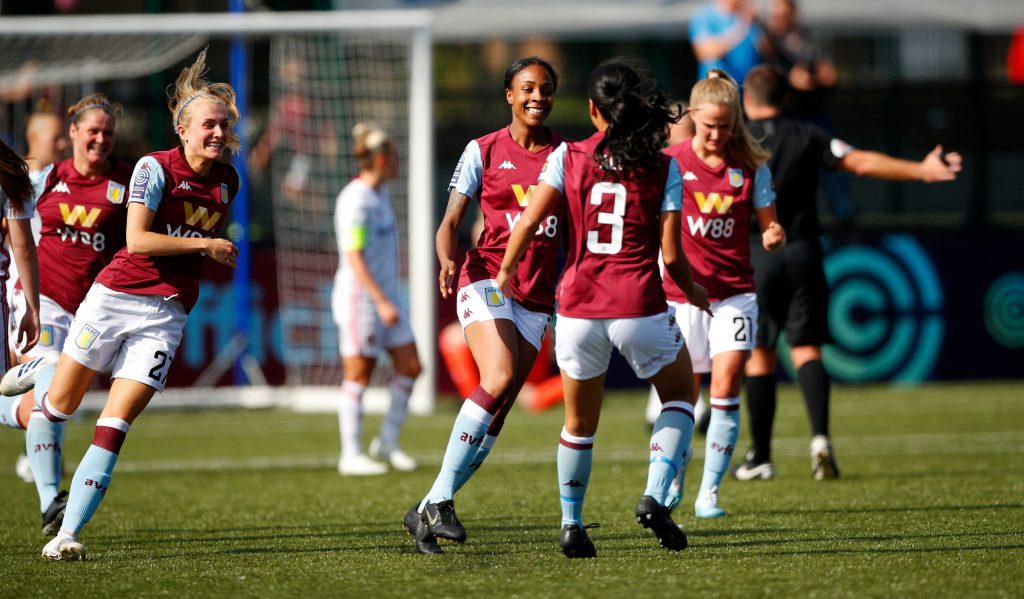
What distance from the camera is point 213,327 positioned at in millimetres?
14352

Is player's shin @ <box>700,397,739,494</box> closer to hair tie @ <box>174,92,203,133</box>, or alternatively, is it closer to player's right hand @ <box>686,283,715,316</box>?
player's right hand @ <box>686,283,715,316</box>

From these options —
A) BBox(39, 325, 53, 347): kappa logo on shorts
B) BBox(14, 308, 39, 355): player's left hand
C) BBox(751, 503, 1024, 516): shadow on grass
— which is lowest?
BBox(751, 503, 1024, 516): shadow on grass

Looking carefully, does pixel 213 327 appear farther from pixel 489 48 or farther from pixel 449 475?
pixel 449 475

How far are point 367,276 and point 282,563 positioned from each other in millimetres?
3942

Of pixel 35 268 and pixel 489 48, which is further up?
pixel 489 48

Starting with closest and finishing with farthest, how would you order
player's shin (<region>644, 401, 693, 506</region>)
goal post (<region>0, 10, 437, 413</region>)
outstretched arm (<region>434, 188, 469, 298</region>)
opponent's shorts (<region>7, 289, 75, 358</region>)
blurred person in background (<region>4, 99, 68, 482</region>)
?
player's shin (<region>644, 401, 693, 506</region>)
outstretched arm (<region>434, 188, 469, 298</region>)
opponent's shorts (<region>7, 289, 75, 358</region>)
blurred person in background (<region>4, 99, 68, 482</region>)
goal post (<region>0, 10, 437, 413</region>)

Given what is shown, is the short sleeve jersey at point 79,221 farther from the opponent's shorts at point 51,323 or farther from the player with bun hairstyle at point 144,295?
the player with bun hairstyle at point 144,295

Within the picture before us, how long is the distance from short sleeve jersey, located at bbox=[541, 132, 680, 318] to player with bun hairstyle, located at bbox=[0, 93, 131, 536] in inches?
103

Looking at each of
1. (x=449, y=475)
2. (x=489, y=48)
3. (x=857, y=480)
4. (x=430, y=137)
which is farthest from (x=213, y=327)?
(x=449, y=475)

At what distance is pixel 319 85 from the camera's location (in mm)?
14344

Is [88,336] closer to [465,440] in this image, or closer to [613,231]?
[465,440]

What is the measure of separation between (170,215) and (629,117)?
1.97 metres

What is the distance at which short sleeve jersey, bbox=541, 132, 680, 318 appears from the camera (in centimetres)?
523

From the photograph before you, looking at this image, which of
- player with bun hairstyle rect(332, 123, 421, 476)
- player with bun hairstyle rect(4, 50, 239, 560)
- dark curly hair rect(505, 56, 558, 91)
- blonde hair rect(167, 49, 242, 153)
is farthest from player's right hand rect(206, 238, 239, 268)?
player with bun hairstyle rect(332, 123, 421, 476)
